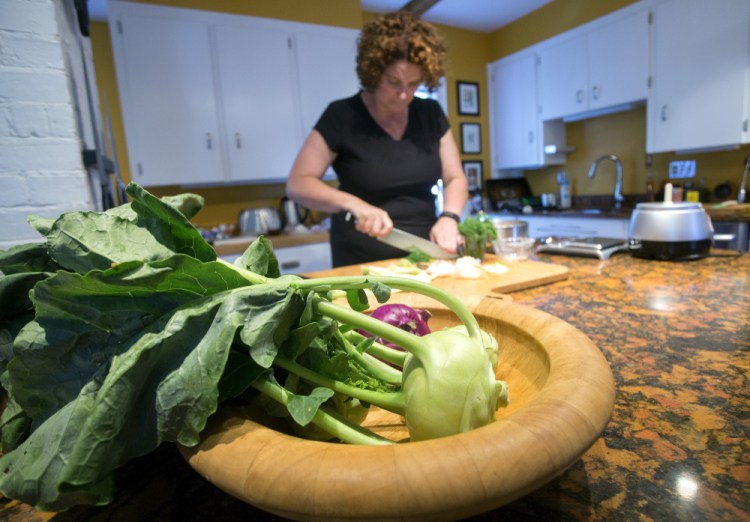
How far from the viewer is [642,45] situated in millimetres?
3230

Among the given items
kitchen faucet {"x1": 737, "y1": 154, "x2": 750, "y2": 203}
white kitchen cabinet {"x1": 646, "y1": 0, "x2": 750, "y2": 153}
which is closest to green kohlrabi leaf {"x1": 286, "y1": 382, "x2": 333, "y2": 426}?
white kitchen cabinet {"x1": 646, "y1": 0, "x2": 750, "y2": 153}

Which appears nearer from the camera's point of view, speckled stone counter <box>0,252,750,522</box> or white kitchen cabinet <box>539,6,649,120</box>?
speckled stone counter <box>0,252,750,522</box>

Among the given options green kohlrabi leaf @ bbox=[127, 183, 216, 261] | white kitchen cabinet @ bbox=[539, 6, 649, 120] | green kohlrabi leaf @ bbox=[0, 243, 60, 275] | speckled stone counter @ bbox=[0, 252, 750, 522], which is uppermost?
white kitchen cabinet @ bbox=[539, 6, 649, 120]

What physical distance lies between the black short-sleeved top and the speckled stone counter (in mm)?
1084

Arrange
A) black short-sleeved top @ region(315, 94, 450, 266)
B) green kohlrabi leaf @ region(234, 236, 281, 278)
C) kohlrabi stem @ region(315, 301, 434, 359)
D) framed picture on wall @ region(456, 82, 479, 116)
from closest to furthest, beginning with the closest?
kohlrabi stem @ region(315, 301, 434, 359)
green kohlrabi leaf @ region(234, 236, 281, 278)
black short-sleeved top @ region(315, 94, 450, 266)
framed picture on wall @ region(456, 82, 479, 116)

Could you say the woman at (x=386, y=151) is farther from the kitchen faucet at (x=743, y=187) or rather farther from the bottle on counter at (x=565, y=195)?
the bottle on counter at (x=565, y=195)

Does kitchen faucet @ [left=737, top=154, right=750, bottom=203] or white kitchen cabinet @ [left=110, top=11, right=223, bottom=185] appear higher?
white kitchen cabinet @ [left=110, top=11, right=223, bottom=185]

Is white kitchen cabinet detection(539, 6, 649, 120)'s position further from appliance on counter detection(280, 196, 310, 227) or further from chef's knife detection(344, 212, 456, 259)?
chef's knife detection(344, 212, 456, 259)

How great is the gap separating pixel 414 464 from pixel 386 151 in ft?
5.18

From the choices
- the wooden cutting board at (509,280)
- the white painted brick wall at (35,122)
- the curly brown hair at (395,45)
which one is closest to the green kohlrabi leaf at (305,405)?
the wooden cutting board at (509,280)

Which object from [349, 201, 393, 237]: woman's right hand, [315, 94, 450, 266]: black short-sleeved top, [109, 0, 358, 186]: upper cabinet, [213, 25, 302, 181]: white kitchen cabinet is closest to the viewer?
[349, 201, 393, 237]: woman's right hand

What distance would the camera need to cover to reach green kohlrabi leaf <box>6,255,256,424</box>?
0.34 metres

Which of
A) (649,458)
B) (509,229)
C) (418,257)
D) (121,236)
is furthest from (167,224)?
(509,229)

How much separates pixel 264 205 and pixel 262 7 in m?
1.59
